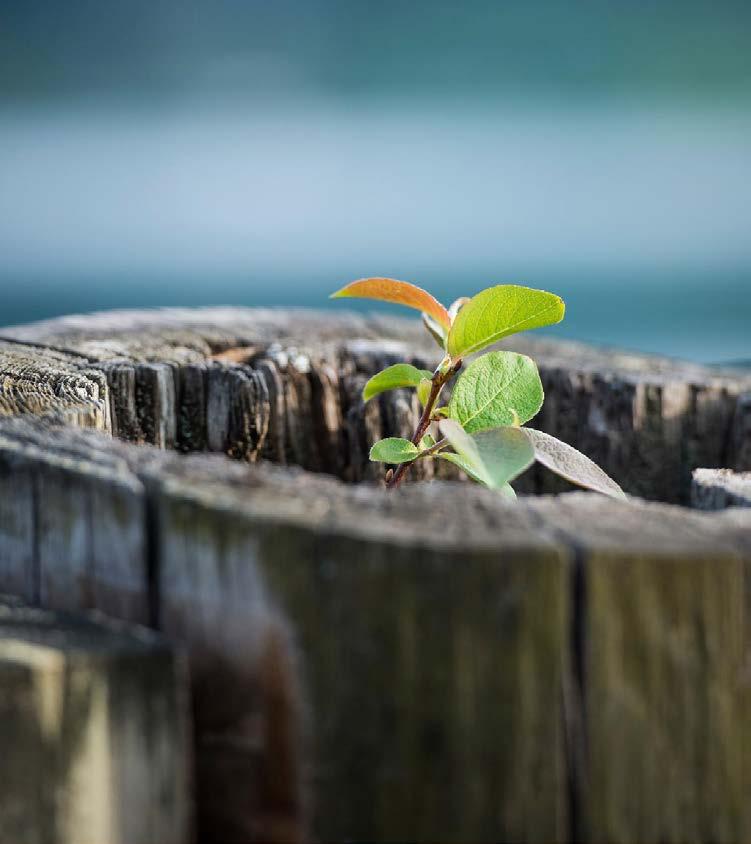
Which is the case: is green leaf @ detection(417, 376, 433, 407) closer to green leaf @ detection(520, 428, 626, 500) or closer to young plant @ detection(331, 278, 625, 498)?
young plant @ detection(331, 278, 625, 498)

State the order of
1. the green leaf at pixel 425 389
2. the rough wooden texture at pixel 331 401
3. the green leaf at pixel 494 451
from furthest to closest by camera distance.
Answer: the rough wooden texture at pixel 331 401
the green leaf at pixel 425 389
the green leaf at pixel 494 451

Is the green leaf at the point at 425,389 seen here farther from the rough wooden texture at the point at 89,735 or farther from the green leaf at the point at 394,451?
the rough wooden texture at the point at 89,735

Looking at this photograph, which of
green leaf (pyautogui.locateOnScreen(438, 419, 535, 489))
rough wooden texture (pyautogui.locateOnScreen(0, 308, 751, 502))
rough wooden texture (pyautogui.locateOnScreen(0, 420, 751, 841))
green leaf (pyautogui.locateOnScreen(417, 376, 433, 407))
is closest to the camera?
rough wooden texture (pyautogui.locateOnScreen(0, 420, 751, 841))

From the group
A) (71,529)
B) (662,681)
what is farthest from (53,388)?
(662,681)

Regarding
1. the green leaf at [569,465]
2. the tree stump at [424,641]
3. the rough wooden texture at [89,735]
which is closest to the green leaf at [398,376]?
the green leaf at [569,465]

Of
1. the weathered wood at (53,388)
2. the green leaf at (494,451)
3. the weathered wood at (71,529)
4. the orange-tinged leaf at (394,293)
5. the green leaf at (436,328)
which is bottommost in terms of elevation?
the weathered wood at (71,529)

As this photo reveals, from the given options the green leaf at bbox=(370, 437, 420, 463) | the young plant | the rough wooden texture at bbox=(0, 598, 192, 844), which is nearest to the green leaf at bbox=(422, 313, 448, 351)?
the young plant

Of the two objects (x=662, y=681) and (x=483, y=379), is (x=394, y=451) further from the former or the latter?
(x=662, y=681)

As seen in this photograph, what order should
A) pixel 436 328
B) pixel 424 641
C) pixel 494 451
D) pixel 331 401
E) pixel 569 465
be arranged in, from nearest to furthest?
pixel 424 641 → pixel 494 451 → pixel 569 465 → pixel 436 328 → pixel 331 401
